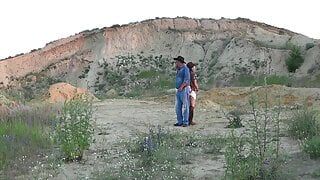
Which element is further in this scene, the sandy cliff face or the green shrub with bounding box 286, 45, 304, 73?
the sandy cliff face

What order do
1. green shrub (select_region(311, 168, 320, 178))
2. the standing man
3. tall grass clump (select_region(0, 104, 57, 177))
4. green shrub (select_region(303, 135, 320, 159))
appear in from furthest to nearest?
the standing man → tall grass clump (select_region(0, 104, 57, 177)) → green shrub (select_region(303, 135, 320, 159)) → green shrub (select_region(311, 168, 320, 178))

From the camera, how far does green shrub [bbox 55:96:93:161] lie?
8.80 meters

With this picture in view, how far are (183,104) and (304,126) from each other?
13.7 ft

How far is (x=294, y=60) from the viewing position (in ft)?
154

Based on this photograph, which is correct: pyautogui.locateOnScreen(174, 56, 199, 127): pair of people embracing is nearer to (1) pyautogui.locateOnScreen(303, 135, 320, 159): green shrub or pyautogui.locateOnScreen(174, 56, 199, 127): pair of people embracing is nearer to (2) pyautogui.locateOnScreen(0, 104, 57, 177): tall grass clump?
(2) pyautogui.locateOnScreen(0, 104, 57, 177): tall grass clump

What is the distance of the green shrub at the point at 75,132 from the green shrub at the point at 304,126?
3528 mm

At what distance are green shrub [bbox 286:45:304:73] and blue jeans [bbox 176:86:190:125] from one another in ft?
112

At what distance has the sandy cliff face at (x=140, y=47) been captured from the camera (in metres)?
57.2

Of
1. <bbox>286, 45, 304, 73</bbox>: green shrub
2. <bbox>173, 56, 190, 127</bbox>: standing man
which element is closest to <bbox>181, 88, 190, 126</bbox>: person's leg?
<bbox>173, 56, 190, 127</bbox>: standing man

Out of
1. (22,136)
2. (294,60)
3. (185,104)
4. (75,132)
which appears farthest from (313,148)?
(294,60)

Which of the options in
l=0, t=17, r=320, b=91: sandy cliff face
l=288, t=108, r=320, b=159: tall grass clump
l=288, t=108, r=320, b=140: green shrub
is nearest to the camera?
l=288, t=108, r=320, b=159: tall grass clump

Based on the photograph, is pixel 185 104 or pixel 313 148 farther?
pixel 185 104

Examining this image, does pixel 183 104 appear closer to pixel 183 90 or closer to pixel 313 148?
pixel 183 90

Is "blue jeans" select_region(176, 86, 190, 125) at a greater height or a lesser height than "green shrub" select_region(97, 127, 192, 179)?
greater
